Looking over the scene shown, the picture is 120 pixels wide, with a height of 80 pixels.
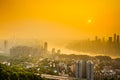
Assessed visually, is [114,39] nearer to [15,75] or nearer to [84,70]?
[84,70]

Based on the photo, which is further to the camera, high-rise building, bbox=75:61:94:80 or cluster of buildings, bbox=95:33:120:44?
cluster of buildings, bbox=95:33:120:44

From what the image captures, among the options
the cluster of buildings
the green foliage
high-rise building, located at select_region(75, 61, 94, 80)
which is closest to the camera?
the green foliage

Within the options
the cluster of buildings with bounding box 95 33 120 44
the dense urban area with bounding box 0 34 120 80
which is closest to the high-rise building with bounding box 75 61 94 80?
the dense urban area with bounding box 0 34 120 80

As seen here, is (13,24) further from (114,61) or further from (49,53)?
(114,61)

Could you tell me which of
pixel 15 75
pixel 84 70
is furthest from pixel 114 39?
pixel 15 75

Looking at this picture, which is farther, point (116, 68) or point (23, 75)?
point (116, 68)

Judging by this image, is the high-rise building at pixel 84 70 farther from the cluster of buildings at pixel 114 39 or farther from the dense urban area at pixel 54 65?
the cluster of buildings at pixel 114 39

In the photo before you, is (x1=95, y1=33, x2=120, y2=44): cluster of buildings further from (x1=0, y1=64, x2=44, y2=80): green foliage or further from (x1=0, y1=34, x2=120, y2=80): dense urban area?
(x1=0, y1=64, x2=44, y2=80): green foliage

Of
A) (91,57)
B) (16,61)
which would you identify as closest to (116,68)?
(91,57)

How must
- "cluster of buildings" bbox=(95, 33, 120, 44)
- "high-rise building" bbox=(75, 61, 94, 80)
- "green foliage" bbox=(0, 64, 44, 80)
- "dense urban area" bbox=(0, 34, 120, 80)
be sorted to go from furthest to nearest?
"cluster of buildings" bbox=(95, 33, 120, 44)
"high-rise building" bbox=(75, 61, 94, 80)
"dense urban area" bbox=(0, 34, 120, 80)
"green foliage" bbox=(0, 64, 44, 80)
